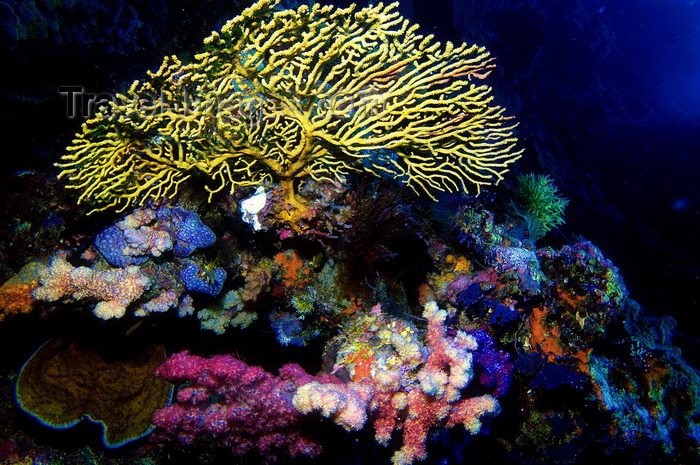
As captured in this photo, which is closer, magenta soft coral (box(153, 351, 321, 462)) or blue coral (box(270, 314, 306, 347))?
magenta soft coral (box(153, 351, 321, 462))

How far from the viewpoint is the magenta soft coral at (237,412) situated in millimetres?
2797

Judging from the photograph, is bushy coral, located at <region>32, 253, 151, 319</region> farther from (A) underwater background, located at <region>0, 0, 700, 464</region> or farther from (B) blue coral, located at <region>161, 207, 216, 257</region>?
(B) blue coral, located at <region>161, 207, 216, 257</region>

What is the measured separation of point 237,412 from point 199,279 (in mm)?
1297

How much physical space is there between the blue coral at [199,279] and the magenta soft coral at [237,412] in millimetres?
706

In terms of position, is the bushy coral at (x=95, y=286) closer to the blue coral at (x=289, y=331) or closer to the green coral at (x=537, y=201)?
the blue coral at (x=289, y=331)

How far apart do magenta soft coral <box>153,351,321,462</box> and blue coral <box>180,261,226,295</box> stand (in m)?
0.71

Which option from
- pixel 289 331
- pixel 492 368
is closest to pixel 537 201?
pixel 492 368

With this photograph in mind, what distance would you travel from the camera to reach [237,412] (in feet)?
9.21

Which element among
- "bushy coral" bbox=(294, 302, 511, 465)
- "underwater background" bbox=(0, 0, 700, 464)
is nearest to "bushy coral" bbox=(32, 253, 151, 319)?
"underwater background" bbox=(0, 0, 700, 464)

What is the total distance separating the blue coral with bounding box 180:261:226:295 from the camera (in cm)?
317

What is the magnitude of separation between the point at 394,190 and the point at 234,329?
8.14ft

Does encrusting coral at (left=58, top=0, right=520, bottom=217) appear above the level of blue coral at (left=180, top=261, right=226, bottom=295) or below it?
above

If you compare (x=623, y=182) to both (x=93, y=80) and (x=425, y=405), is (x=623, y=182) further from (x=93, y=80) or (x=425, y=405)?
(x=93, y=80)

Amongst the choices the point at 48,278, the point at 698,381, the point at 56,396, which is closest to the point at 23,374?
the point at 56,396
